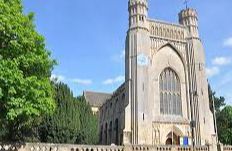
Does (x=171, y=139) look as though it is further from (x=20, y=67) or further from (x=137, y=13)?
(x=20, y=67)

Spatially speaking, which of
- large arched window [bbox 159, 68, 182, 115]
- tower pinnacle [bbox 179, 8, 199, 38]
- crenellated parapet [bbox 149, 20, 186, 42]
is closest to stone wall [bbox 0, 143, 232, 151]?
large arched window [bbox 159, 68, 182, 115]

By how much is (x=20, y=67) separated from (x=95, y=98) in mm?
A: 56952

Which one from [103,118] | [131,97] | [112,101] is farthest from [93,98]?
[131,97]

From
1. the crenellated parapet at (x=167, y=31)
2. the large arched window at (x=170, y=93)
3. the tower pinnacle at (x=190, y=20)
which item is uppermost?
the tower pinnacle at (x=190, y=20)

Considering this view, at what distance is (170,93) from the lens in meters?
46.4

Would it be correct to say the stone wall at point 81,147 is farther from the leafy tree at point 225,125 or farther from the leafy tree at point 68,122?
the leafy tree at point 225,125

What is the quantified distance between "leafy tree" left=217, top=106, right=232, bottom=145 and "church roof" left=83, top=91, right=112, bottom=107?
27626mm

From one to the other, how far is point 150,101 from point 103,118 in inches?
824

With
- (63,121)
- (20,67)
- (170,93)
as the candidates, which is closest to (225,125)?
(170,93)

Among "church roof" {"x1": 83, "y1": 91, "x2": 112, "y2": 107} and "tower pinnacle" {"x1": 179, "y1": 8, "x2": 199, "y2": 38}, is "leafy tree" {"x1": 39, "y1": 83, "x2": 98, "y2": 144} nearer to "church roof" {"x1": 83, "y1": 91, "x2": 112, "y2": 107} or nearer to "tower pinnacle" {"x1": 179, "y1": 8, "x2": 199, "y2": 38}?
"tower pinnacle" {"x1": 179, "y1": 8, "x2": 199, "y2": 38}

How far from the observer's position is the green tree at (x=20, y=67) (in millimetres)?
19484

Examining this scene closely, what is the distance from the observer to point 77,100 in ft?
110

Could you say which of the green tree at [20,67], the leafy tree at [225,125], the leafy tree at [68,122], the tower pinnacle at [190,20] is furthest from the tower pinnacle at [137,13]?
the green tree at [20,67]

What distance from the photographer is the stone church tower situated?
4291 centimetres
